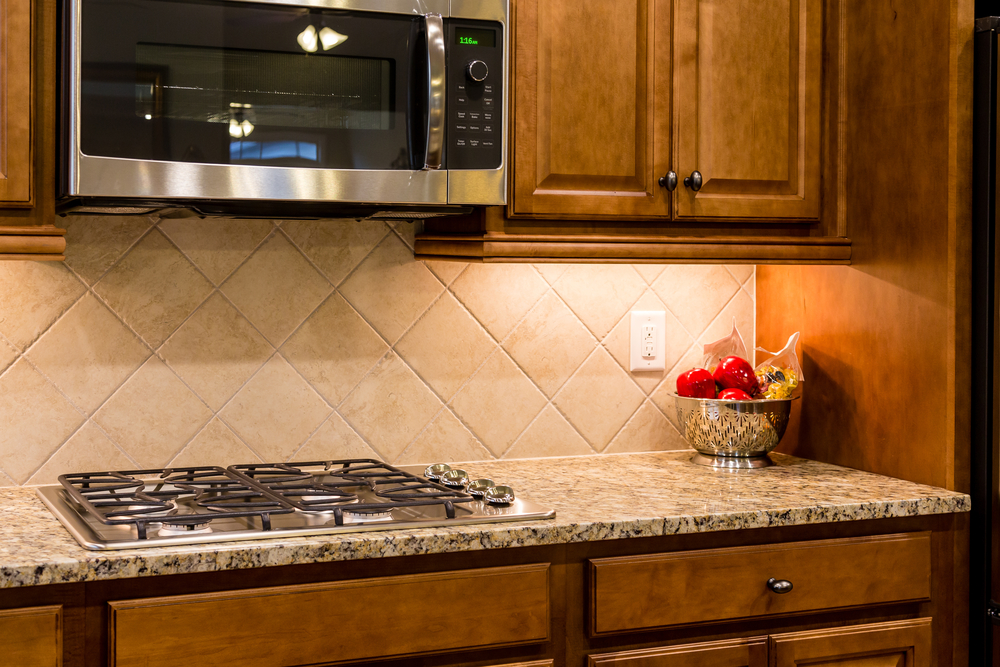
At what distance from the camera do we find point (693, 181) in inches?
78.4

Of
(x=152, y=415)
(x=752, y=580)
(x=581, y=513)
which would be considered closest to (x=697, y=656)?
(x=752, y=580)

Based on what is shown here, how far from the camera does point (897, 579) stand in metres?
1.87

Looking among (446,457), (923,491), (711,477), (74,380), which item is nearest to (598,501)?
(711,477)

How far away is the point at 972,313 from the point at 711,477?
22.9 inches

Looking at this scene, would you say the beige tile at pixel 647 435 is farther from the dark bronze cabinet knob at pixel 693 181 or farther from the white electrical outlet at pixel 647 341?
the dark bronze cabinet knob at pixel 693 181

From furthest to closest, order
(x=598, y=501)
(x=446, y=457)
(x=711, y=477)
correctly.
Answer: (x=446, y=457) < (x=711, y=477) < (x=598, y=501)

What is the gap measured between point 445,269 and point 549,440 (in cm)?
45

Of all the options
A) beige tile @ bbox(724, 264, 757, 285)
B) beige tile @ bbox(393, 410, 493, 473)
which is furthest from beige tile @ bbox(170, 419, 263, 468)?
beige tile @ bbox(724, 264, 757, 285)

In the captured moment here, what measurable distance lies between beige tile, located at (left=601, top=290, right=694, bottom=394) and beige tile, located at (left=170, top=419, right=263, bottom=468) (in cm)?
83

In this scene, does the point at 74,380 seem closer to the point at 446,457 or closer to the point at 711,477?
the point at 446,457

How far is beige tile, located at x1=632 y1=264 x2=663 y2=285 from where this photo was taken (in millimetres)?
2338

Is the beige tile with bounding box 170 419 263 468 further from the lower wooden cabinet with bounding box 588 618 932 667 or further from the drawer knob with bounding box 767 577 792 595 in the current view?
the drawer knob with bounding box 767 577 792 595

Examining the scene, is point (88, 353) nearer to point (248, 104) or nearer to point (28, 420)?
point (28, 420)

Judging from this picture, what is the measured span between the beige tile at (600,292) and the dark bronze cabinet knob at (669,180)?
350mm
